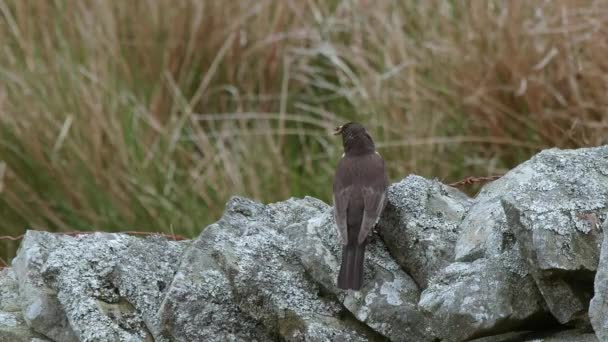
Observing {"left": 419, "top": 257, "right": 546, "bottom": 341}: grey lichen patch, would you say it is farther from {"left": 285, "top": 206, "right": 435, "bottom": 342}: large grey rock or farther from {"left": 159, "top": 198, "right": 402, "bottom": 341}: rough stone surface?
{"left": 159, "top": 198, "right": 402, "bottom": 341}: rough stone surface

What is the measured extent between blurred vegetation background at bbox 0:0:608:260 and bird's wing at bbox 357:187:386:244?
2.24 m

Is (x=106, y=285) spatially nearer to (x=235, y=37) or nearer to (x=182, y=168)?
(x=182, y=168)

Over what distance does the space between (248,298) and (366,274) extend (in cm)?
31

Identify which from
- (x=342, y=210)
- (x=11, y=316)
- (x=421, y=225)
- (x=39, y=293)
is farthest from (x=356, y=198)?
(x=11, y=316)

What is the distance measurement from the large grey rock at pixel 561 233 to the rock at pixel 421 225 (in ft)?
0.95

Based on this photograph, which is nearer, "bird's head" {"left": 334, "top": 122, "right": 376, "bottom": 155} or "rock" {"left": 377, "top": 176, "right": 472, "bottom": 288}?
"rock" {"left": 377, "top": 176, "right": 472, "bottom": 288}

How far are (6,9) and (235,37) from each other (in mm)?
1401

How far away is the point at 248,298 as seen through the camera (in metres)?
2.88

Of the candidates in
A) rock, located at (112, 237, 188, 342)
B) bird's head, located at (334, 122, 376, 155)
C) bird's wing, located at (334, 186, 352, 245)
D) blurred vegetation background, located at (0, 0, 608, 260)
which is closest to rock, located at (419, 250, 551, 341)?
bird's wing, located at (334, 186, 352, 245)

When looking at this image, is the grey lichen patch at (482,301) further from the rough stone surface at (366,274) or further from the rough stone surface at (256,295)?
the rough stone surface at (256,295)

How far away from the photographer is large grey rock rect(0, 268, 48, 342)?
10.2 ft

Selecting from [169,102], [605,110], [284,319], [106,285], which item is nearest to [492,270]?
[284,319]

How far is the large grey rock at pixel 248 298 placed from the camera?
112 inches

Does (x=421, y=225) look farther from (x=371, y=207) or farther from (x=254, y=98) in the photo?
(x=254, y=98)
